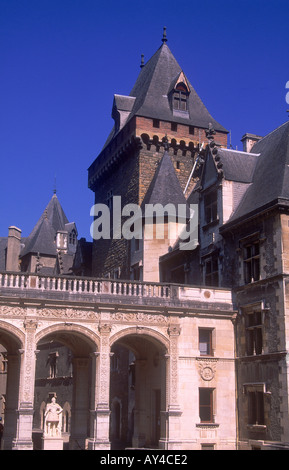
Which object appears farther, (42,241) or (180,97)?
(42,241)

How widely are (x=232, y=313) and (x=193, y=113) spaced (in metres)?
19.4

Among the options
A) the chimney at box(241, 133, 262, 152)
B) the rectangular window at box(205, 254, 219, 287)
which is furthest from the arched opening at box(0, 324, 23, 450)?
the chimney at box(241, 133, 262, 152)

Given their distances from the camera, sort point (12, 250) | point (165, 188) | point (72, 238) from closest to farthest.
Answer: point (165, 188)
point (12, 250)
point (72, 238)

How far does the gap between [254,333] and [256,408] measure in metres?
3.15

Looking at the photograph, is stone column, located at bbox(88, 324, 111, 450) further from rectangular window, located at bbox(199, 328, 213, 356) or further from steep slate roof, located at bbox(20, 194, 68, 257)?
steep slate roof, located at bbox(20, 194, 68, 257)

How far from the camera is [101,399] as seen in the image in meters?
25.3

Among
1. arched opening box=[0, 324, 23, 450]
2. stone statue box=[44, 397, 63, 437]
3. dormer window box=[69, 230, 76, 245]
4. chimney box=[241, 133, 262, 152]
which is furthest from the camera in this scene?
dormer window box=[69, 230, 76, 245]

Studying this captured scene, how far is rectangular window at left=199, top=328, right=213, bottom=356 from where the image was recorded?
27.7 metres

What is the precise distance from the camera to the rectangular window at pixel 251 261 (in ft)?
86.8

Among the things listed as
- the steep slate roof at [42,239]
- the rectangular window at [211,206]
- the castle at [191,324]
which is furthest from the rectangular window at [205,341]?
the steep slate roof at [42,239]

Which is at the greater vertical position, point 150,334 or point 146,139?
point 146,139

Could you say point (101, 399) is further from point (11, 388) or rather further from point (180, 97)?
point (180, 97)

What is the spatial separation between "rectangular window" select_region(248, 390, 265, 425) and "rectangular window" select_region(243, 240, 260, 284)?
485 cm

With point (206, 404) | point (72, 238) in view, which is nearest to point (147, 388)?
point (206, 404)
